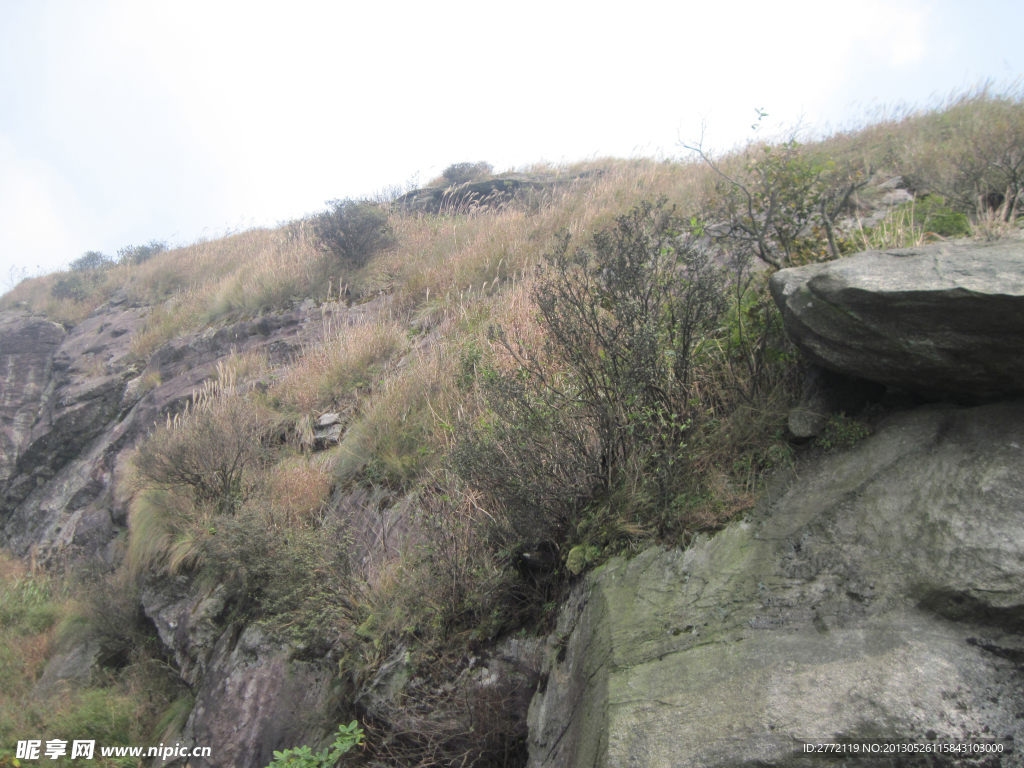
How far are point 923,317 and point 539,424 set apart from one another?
1959 millimetres

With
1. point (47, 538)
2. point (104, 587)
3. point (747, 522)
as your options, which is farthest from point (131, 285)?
point (747, 522)

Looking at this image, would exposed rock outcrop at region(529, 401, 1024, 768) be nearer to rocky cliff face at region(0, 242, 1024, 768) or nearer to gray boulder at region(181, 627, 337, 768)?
rocky cliff face at region(0, 242, 1024, 768)

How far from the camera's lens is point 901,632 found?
198 cm

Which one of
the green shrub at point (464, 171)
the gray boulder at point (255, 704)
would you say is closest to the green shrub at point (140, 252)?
the green shrub at point (464, 171)

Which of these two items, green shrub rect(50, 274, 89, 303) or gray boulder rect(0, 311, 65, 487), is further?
green shrub rect(50, 274, 89, 303)

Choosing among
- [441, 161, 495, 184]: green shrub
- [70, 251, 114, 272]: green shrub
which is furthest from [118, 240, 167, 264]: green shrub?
[441, 161, 495, 184]: green shrub

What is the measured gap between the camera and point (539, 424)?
3.36m

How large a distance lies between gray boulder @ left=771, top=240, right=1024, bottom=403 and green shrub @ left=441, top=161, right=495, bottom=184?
14051 millimetres

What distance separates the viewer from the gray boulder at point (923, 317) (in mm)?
2223

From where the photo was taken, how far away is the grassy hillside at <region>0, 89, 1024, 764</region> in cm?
312

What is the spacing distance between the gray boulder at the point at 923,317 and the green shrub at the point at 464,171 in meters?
14.1

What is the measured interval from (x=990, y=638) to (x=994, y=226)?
205 centimetres

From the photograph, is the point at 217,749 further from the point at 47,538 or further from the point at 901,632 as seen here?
the point at 47,538

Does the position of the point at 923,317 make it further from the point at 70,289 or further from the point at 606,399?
the point at 70,289
